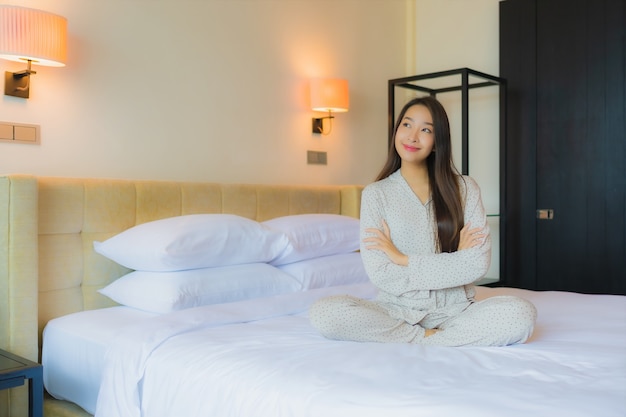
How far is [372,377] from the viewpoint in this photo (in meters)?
1.33

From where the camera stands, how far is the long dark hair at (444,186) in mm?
1917

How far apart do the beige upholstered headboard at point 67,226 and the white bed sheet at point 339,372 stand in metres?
0.48

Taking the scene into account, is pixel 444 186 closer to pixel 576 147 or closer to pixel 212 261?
pixel 212 261

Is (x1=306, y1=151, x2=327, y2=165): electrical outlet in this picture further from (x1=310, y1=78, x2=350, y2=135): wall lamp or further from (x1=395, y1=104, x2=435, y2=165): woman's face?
(x1=395, y1=104, x2=435, y2=165): woman's face

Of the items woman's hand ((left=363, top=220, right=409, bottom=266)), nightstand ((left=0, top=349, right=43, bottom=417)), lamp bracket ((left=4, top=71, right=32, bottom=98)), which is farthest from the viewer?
lamp bracket ((left=4, top=71, right=32, bottom=98))

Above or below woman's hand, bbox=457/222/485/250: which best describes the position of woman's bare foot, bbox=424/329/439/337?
below

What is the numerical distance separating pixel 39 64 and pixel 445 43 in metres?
2.70

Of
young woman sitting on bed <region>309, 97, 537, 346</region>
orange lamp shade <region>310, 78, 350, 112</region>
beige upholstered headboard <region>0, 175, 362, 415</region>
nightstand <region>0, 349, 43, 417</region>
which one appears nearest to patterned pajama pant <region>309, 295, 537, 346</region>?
young woman sitting on bed <region>309, 97, 537, 346</region>

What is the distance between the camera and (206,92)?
9.57ft

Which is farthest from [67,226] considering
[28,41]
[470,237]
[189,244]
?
[470,237]

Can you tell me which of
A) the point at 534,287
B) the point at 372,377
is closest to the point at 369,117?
the point at 534,287

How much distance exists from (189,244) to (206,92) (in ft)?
3.21

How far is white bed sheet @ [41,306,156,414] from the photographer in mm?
1921

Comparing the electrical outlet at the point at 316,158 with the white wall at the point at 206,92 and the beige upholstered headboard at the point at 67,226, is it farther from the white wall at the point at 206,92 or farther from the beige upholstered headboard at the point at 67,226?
the beige upholstered headboard at the point at 67,226
